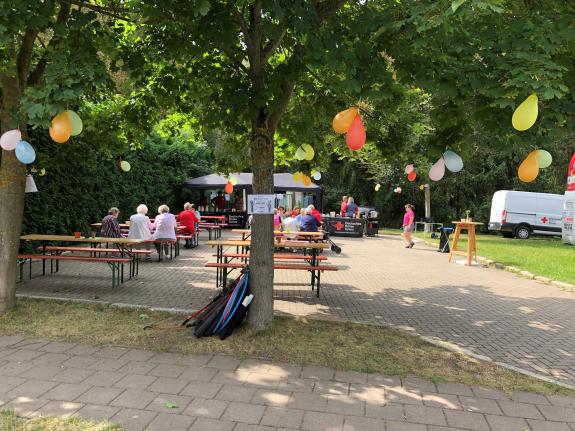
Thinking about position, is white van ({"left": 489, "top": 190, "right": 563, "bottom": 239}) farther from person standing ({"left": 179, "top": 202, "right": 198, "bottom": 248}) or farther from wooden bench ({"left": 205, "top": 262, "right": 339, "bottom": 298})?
wooden bench ({"left": 205, "top": 262, "right": 339, "bottom": 298})

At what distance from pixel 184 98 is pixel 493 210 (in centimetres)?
2257

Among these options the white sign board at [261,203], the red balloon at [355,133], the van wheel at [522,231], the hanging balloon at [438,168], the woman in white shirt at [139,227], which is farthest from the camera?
the van wheel at [522,231]

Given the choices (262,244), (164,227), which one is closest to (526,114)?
A: (262,244)

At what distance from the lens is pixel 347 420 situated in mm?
3646

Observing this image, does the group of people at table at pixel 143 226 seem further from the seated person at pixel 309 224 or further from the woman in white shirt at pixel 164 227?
the seated person at pixel 309 224

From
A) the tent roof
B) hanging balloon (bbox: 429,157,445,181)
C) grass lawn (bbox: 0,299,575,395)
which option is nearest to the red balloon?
hanging balloon (bbox: 429,157,445,181)

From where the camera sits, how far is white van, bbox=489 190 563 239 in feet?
82.0

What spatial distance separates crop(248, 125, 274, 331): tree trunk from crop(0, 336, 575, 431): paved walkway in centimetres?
98

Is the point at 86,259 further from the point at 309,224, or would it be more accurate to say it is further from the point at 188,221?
the point at 309,224

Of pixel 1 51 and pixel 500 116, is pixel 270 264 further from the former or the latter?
pixel 1 51

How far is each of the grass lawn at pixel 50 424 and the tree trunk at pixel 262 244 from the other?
2.50 metres

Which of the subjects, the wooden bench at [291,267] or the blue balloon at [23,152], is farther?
the wooden bench at [291,267]

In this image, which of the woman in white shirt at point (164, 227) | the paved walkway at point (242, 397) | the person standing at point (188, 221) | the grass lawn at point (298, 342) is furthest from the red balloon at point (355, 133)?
the person standing at point (188, 221)

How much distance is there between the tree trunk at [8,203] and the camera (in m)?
6.16
